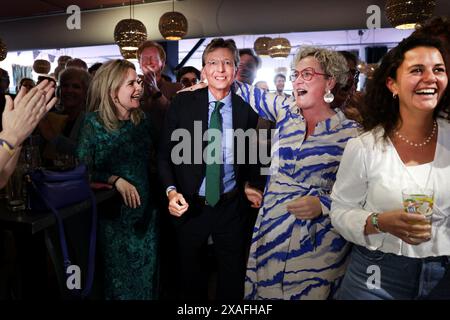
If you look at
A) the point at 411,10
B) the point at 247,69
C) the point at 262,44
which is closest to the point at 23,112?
the point at 247,69

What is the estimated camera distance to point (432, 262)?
4.16 feet

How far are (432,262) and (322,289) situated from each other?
60cm

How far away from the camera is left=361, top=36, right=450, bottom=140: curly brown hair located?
4.39 feet

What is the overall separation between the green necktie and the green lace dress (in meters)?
0.45

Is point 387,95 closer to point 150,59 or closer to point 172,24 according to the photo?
point 150,59

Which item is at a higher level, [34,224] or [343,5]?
[343,5]

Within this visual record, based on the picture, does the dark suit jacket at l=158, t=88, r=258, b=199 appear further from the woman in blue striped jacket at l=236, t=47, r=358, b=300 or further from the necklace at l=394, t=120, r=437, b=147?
the necklace at l=394, t=120, r=437, b=147

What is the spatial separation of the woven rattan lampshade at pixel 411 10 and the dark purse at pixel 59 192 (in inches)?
138

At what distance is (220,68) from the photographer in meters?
1.99

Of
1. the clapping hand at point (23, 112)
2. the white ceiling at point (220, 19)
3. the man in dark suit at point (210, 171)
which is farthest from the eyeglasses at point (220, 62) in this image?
the white ceiling at point (220, 19)

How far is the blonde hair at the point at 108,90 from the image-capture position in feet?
6.88
